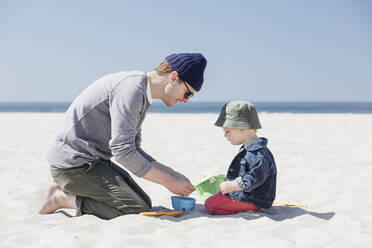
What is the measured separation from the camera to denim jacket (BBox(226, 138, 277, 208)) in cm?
254

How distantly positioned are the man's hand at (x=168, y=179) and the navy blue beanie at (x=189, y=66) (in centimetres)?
66

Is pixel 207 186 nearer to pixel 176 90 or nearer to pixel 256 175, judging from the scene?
pixel 256 175

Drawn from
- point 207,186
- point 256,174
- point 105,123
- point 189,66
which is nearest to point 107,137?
point 105,123

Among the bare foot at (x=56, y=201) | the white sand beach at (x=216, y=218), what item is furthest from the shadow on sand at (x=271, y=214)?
the bare foot at (x=56, y=201)

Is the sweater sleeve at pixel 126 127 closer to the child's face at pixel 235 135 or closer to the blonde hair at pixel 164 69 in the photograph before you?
the blonde hair at pixel 164 69

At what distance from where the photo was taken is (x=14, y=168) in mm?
4453

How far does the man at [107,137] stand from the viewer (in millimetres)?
2561

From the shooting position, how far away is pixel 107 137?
2693mm

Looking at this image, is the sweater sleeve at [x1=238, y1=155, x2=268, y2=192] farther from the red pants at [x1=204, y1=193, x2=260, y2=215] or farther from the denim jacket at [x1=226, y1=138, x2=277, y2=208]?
the red pants at [x1=204, y1=193, x2=260, y2=215]

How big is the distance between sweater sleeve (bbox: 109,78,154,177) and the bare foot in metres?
0.65

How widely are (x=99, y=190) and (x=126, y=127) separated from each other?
59cm

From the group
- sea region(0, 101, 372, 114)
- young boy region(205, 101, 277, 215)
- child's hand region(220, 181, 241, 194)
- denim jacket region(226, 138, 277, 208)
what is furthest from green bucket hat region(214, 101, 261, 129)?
sea region(0, 101, 372, 114)

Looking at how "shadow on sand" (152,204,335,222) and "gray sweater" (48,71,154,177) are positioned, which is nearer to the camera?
"gray sweater" (48,71,154,177)

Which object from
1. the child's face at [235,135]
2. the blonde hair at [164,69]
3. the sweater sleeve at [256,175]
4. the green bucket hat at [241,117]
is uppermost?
the blonde hair at [164,69]
